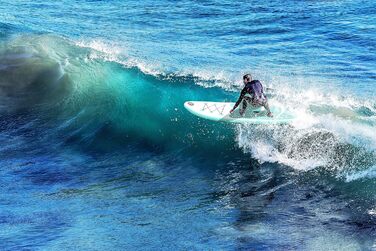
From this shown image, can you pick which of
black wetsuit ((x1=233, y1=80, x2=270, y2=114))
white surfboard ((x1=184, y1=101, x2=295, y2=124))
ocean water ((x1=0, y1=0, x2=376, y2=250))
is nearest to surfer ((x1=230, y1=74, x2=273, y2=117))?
black wetsuit ((x1=233, y1=80, x2=270, y2=114))

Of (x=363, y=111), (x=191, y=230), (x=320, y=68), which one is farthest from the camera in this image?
(x=320, y=68)

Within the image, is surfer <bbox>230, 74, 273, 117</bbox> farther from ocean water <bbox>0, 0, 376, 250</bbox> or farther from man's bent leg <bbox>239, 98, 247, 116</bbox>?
ocean water <bbox>0, 0, 376, 250</bbox>

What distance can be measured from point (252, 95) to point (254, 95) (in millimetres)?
84

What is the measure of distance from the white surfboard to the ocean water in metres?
0.36

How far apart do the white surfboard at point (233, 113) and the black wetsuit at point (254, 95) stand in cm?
44

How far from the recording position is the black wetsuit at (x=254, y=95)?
1850 centimetres

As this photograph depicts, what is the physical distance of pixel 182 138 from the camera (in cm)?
2012

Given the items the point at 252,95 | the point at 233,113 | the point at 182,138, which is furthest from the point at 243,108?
the point at 182,138

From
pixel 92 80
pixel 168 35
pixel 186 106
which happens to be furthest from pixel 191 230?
pixel 168 35

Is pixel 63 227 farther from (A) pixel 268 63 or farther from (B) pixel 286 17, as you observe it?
(B) pixel 286 17

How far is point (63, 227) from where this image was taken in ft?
47.6

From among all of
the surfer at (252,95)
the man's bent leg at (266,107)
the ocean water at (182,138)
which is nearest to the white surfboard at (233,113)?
the man's bent leg at (266,107)

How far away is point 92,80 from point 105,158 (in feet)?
20.7

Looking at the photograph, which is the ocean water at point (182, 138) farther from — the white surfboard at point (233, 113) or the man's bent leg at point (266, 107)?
the man's bent leg at point (266, 107)
